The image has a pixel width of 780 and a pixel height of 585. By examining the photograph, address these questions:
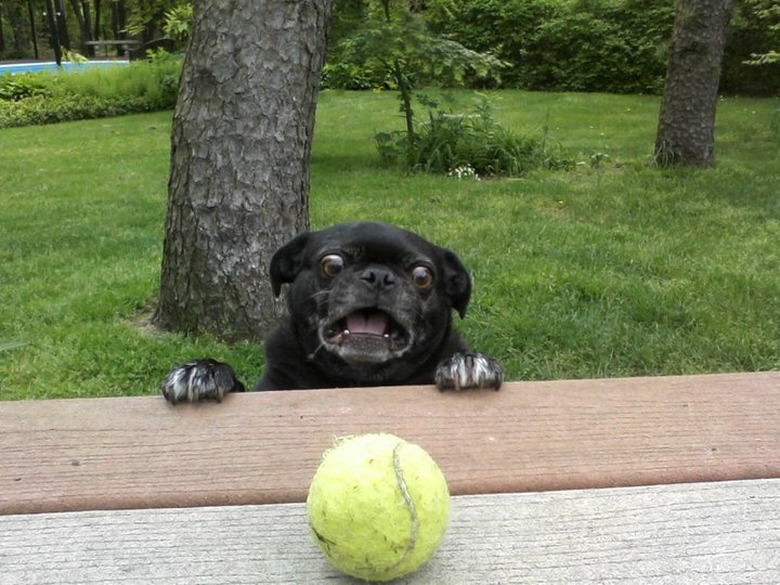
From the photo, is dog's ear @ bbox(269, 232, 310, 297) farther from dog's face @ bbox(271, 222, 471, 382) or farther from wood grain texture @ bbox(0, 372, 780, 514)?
wood grain texture @ bbox(0, 372, 780, 514)

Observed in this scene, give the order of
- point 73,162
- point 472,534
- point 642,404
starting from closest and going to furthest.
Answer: point 472,534 → point 642,404 → point 73,162

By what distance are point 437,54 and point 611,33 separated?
14.4 metres

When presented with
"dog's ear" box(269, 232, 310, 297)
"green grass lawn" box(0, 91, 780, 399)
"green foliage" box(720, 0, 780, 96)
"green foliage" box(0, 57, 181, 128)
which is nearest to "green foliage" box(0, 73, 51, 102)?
"green foliage" box(0, 57, 181, 128)

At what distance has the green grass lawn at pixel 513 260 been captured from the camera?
13.9 feet

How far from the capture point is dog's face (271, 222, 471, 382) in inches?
108

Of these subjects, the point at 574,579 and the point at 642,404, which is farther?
the point at 642,404

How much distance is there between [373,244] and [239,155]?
171 cm

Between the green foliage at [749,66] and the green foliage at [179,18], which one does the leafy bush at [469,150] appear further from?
the green foliage at [749,66]

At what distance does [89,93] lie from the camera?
68.5 ft

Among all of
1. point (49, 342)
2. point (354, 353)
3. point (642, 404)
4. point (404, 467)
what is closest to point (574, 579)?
point (404, 467)

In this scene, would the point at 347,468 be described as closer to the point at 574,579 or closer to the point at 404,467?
the point at 404,467

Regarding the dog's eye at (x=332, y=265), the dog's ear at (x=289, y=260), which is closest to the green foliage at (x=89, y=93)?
the dog's ear at (x=289, y=260)

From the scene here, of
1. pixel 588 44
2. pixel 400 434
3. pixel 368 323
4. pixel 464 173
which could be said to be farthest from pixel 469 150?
pixel 588 44

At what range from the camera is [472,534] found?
1.58m
